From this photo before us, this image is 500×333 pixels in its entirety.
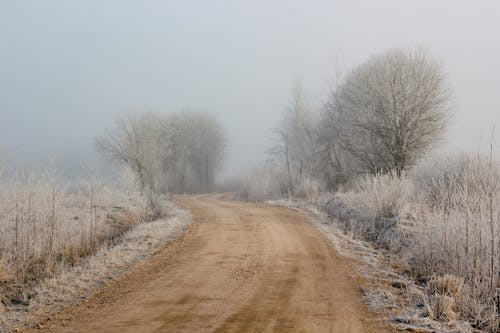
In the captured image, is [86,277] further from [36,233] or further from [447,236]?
[447,236]

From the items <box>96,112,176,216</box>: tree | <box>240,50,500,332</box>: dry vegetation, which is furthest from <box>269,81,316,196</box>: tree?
<box>96,112,176,216</box>: tree

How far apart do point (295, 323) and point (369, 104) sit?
2156 cm

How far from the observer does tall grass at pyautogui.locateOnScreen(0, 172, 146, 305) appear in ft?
31.9

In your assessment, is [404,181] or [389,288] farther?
[404,181]

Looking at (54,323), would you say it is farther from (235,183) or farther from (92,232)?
(235,183)

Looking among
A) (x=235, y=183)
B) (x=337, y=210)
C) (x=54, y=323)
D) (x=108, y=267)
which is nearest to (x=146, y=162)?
(x=235, y=183)

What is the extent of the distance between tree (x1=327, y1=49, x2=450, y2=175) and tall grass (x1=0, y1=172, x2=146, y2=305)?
16.5 metres

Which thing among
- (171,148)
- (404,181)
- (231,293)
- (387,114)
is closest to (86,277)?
(231,293)

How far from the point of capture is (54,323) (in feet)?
20.5

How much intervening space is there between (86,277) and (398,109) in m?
20.4

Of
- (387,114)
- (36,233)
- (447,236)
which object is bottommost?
(36,233)

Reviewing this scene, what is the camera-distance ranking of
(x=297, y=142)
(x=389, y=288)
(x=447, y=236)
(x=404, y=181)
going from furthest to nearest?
(x=297, y=142)
(x=404, y=181)
(x=447, y=236)
(x=389, y=288)

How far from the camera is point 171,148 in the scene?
2286 inches

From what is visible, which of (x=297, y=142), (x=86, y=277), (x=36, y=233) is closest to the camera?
(x=86, y=277)
